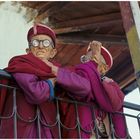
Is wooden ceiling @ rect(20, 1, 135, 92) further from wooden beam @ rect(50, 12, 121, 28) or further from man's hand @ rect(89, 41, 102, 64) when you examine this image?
man's hand @ rect(89, 41, 102, 64)

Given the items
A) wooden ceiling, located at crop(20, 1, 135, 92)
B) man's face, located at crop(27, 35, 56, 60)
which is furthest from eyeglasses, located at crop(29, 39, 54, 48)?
wooden ceiling, located at crop(20, 1, 135, 92)

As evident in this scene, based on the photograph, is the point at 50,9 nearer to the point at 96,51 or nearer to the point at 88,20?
the point at 88,20

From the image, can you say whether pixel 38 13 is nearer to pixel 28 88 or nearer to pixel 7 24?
pixel 7 24

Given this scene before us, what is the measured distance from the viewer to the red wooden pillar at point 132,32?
3.65 metres

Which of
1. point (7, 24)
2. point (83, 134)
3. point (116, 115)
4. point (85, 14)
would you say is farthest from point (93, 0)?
point (83, 134)

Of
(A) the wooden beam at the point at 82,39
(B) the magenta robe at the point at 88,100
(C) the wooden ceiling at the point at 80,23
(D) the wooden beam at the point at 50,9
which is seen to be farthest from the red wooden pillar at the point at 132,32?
(A) the wooden beam at the point at 82,39

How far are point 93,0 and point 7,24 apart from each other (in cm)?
95

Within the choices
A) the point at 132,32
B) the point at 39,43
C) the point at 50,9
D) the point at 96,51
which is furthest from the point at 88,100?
the point at 50,9

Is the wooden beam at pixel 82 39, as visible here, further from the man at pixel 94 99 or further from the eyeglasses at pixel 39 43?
the eyeglasses at pixel 39 43

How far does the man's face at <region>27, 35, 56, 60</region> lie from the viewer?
323 cm

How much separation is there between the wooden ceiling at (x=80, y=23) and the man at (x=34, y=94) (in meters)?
2.10

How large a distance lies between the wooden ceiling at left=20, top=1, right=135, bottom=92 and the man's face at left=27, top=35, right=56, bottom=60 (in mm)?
1905

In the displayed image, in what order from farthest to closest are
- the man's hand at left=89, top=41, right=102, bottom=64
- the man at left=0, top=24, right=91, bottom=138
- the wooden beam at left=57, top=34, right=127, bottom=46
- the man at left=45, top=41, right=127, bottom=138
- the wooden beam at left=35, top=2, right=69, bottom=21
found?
the wooden beam at left=57, top=34, right=127, bottom=46
the wooden beam at left=35, top=2, right=69, bottom=21
the man's hand at left=89, top=41, right=102, bottom=64
the man at left=45, top=41, right=127, bottom=138
the man at left=0, top=24, right=91, bottom=138

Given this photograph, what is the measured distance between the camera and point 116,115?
350 cm
